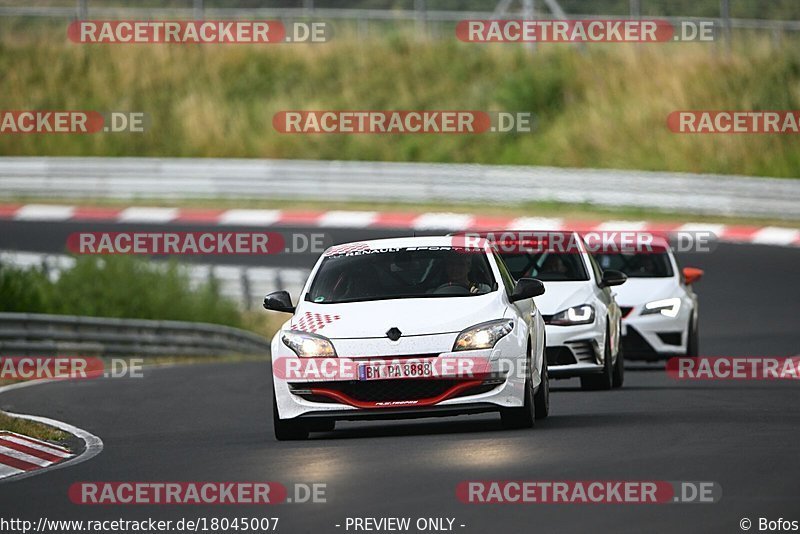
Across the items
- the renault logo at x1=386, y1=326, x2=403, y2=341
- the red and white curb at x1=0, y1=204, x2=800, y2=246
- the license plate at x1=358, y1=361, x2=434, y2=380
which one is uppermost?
the red and white curb at x1=0, y1=204, x2=800, y2=246

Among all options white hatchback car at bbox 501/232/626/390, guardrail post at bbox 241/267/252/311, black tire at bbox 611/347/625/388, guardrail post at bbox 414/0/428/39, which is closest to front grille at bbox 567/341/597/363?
white hatchback car at bbox 501/232/626/390

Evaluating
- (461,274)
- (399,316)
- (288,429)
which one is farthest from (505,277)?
(288,429)

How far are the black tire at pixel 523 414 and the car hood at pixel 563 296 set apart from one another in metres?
3.51

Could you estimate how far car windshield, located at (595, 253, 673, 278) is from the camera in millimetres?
20172

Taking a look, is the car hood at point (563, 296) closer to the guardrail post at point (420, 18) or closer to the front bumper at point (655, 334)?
the front bumper at point (655, 334)

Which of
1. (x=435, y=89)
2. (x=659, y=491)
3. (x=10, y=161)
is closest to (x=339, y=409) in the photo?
(x=659, y=491)

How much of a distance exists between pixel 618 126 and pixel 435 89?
644cm

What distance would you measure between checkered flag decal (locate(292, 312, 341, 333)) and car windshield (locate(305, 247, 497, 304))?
0.92 feet

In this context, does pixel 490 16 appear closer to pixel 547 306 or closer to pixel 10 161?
pixel 10 161

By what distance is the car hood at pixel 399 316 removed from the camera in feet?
41.1

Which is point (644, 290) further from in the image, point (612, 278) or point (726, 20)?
point (726, 20)

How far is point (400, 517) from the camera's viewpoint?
29.9ft

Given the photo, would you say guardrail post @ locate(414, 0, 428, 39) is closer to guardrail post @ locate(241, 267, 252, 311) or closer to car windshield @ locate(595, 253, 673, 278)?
guardrail post @ locate(241, 267, 252, 311)

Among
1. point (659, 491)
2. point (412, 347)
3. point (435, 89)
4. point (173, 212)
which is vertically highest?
point (435, 89)
